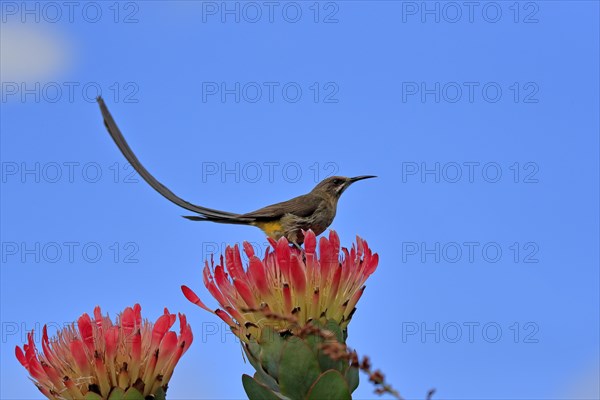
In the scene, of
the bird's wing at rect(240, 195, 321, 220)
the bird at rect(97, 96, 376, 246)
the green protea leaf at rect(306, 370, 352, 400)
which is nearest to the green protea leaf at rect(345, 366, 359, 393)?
the green protea leaf at rect(306, 370, 352, 400)

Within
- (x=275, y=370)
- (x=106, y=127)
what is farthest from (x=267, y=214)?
(x=275, y=370)

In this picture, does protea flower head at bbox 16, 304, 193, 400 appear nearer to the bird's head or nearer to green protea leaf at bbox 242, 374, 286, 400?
green protea leaf at bbox 242, 374, 286, 400

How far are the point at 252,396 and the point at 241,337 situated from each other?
0.32m

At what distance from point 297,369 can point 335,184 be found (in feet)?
13.2

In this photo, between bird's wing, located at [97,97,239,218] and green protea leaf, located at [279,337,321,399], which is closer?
green protea leaf, located at [279,337,321,399]

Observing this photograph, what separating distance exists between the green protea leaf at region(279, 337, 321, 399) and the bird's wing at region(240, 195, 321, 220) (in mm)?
2442

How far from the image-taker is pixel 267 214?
18.7ft

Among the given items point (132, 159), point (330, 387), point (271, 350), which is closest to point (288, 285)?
point (271, 350)

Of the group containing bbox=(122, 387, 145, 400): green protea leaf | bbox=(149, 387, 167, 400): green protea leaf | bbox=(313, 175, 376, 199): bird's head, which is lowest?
bbox=(122, 387, 145, 400): green protea leaf

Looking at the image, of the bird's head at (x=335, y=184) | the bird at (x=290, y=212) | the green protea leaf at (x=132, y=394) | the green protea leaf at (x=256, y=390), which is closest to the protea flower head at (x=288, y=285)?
the green protea leaf at (x=256, y=390)

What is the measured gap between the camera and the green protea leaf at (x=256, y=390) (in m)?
3.13

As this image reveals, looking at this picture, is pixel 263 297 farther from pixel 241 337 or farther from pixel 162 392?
pixel 162 392

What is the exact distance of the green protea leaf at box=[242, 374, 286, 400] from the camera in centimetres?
313

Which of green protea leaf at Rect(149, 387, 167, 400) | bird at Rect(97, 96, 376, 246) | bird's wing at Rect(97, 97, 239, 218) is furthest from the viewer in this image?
bird at Rect(97, 96, 376, 246)
